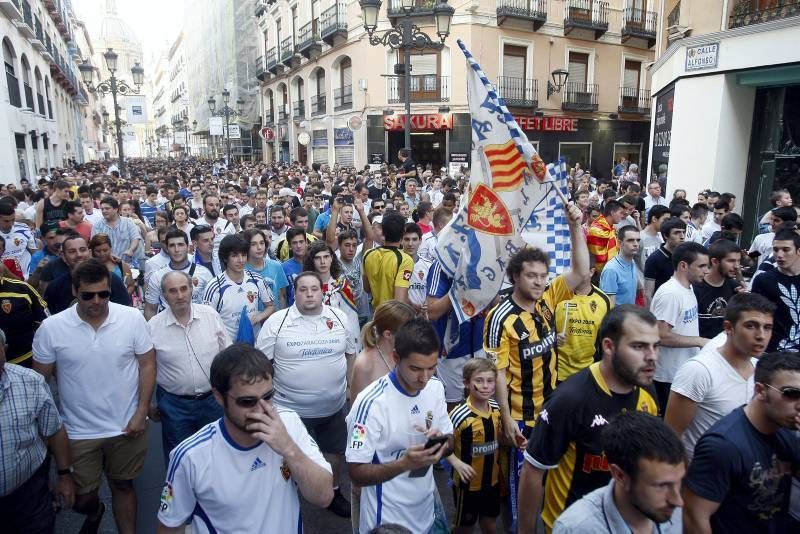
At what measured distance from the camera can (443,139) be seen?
24594mm

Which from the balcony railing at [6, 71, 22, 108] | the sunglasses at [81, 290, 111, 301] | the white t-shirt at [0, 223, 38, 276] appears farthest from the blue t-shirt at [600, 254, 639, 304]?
the balcony railing at [6, 71, 22, 108]

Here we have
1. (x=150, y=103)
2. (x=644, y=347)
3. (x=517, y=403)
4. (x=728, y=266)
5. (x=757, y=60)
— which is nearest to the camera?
(x=644, y=347)

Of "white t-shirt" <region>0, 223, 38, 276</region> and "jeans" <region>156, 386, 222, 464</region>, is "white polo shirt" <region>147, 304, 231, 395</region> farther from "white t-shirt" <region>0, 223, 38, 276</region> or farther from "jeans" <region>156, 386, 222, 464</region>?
"white t-shirt" <region>0, 223, 38, 276</region>

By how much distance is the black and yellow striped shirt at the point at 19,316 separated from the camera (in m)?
3.98

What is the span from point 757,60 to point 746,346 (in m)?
10.1

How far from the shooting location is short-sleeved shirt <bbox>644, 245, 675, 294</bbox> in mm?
5434

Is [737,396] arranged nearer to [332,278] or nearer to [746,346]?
[746,346]

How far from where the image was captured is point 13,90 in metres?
18.5

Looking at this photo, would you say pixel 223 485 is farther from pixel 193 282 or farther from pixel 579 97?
pixel 579 97

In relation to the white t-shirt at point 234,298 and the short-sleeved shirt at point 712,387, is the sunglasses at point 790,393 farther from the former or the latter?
the white t-shirt at point 234,298

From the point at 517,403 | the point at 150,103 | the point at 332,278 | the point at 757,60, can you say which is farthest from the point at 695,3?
the point at 150,103

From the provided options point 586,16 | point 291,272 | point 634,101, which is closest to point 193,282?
point 291,272

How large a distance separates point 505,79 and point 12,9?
1755cm

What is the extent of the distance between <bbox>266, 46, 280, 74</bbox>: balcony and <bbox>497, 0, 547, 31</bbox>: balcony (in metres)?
17.4
